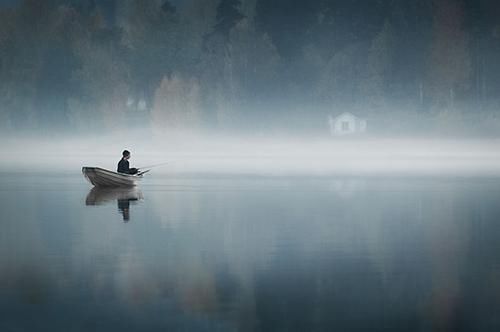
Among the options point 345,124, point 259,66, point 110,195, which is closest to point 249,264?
point 110,195

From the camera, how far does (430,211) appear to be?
28188 mm

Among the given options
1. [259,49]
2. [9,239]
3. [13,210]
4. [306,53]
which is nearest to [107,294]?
[9,239]

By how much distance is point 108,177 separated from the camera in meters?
37.7

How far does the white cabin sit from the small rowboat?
185ft

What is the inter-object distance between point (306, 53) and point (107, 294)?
89.5 meters

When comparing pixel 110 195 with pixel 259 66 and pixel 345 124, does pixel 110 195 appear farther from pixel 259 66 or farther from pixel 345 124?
pixel 345 124

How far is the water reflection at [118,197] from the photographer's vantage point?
29734 millimetres

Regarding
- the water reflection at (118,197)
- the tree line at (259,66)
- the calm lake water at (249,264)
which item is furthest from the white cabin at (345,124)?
the calm lake water at (249,264)

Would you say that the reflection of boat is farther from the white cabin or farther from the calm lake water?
the white cabin

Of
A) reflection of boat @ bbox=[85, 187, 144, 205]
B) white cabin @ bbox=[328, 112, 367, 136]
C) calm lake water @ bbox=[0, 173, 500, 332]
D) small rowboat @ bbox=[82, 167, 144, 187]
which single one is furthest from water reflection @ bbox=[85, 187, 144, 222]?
white cabin @ bbox=[328, 112, 367, 136]

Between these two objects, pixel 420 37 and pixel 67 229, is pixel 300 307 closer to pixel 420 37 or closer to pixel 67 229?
pixel 67 229

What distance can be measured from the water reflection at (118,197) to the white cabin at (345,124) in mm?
56850

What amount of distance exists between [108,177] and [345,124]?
5893cm

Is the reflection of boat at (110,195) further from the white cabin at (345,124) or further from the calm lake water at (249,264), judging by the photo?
the white cabin at (345,124)
